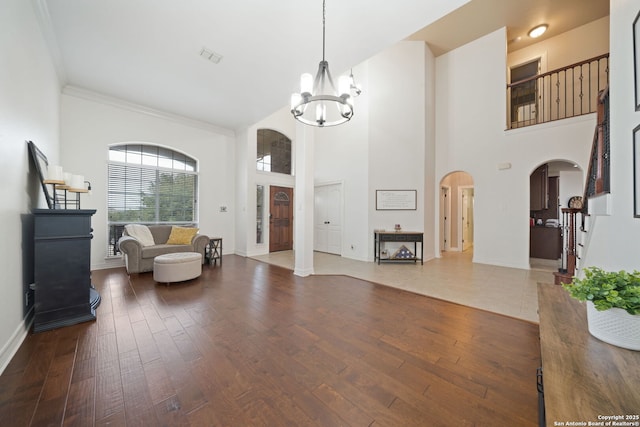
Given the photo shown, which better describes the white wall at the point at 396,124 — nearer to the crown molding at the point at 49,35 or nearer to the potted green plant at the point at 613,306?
the potted green plant at the point at 613,306

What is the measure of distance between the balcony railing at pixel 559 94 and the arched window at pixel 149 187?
24.7 feet

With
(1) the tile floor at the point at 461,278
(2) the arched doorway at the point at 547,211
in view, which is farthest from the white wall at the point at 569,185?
(1) the tile floor at the point at 461,278

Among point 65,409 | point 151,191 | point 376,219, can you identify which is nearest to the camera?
point 65,409

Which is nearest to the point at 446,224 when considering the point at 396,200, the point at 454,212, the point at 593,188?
the point at 454,212

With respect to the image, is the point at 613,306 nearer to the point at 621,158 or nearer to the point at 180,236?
the point at 621,158

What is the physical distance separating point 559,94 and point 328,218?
20.2ft

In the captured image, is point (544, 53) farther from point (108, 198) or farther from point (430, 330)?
point (108, 198)

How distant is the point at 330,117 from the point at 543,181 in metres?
5.28

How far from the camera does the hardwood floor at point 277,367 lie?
133 cm

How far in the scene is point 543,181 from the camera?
5430mm

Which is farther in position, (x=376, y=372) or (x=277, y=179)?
(x=277, y=179)

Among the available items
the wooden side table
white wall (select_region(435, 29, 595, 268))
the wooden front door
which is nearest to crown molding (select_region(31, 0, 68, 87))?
the wooden side table

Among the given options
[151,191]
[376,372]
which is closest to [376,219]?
[376,372]

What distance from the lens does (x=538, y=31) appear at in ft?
18.1
